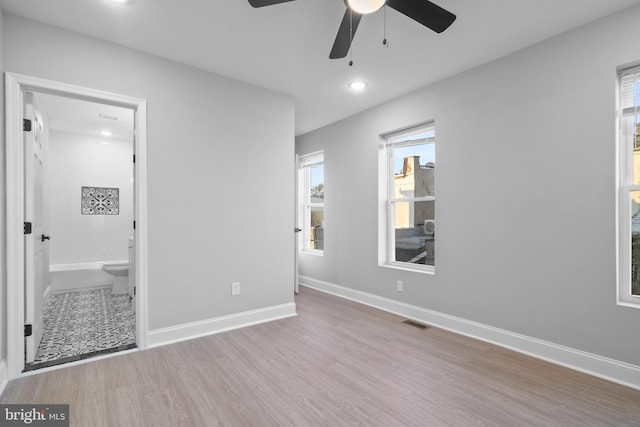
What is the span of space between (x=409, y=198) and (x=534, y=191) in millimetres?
1426

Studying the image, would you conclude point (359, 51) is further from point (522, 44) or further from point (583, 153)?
point (583, 153)

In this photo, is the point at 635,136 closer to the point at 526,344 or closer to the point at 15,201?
the point at 526,344

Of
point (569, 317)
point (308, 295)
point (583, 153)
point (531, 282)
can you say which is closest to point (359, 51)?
point (583, 153)

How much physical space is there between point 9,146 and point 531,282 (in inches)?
162

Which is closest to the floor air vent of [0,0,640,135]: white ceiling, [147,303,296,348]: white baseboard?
[147,303,296,348]: white baseboard

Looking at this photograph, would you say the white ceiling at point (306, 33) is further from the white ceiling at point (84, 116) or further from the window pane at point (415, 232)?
the white ceiling at point (84, 116)

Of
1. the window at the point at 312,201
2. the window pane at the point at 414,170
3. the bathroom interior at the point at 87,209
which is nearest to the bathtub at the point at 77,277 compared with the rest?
the bathroom interior at the point at 87,209

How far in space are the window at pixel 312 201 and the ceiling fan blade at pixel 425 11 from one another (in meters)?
3.38

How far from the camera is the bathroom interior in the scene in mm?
4285

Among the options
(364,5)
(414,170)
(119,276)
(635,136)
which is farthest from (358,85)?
(119,276)

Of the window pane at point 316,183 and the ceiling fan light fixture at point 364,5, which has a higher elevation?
the ceiling fan light fixture at point 364,5

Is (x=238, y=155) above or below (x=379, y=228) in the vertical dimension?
above

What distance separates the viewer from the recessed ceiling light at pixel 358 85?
11.3 ft

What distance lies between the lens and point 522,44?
8.82 feet
